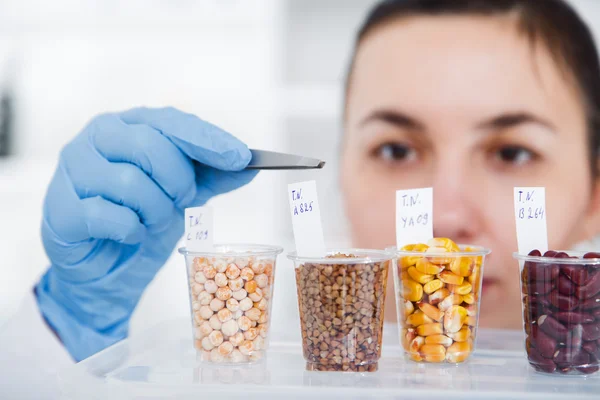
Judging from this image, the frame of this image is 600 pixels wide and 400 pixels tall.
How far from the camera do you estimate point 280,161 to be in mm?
933

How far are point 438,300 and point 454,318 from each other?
1.4 inches

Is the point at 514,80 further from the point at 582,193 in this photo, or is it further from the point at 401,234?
the point at 401,234

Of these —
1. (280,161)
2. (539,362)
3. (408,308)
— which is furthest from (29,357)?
(539,362)

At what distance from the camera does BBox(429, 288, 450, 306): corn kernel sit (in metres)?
0.83

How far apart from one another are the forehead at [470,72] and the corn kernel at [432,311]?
0.94m

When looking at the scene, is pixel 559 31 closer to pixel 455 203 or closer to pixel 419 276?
pixel 455 203

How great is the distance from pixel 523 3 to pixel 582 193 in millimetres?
592

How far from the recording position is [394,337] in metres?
1.04

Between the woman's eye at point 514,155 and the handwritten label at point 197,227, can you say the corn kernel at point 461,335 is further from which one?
the woman's eye at point 514,155

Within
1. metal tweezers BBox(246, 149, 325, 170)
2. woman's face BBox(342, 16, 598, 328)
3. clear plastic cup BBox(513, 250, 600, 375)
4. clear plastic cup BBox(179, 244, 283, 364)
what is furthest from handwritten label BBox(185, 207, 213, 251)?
woman's face BBox(342, 16, 598, 328)

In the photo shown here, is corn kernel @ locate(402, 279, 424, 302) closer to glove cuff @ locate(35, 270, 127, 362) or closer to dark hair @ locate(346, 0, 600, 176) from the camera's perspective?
glove cuff @ locate(35, 270, 127, 362)

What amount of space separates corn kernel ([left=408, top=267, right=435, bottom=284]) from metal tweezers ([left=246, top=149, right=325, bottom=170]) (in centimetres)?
21

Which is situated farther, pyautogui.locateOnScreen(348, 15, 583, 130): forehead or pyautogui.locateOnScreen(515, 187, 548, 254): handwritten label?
pyautogui.locateOnScreen(348, 15, 583, 130): forehead

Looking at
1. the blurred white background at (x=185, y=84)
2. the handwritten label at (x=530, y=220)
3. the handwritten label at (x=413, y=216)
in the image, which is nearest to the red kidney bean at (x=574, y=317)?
the handwritten label at (x=530, y=220)
